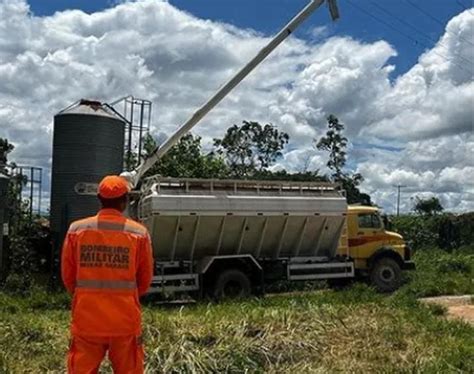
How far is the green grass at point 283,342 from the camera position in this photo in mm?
8297

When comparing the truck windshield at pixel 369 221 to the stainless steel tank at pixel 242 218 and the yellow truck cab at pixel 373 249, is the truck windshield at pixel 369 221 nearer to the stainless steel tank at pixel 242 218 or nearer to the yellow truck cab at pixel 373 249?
the yellow truck cab at pixel 373 249

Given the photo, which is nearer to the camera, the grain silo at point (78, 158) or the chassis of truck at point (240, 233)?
the chassis of truck at point (240, 233)

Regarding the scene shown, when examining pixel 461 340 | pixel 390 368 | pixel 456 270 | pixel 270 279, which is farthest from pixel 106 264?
pixel 456 270

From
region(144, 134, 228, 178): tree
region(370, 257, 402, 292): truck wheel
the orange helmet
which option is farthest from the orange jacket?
region(144, 134, 228, 178): tree

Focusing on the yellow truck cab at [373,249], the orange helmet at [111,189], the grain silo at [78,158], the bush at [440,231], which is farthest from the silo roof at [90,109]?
the bush at [440,231]

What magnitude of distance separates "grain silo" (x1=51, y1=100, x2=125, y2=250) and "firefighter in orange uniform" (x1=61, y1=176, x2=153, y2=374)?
44.3ft

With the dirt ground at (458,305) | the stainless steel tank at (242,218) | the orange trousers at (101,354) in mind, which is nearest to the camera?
the orange trousers at (101,354)

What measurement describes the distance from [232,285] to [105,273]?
40.1ft

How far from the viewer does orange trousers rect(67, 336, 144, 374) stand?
18.8ft

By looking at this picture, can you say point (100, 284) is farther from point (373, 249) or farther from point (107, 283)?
point (373, 249)

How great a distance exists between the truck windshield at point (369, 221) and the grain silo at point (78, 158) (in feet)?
23.0

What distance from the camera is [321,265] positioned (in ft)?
64.2

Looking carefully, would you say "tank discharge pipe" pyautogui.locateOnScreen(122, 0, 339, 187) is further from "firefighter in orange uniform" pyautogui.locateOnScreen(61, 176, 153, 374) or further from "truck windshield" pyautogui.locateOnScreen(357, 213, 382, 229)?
"firefighter in orange uniform" pyautogui.locateOnScreen(61, 176, 153, 374)

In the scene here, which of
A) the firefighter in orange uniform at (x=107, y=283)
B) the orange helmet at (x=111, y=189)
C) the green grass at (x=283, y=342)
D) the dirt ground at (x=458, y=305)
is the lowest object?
the dirt ground at (x=458, y=305)
